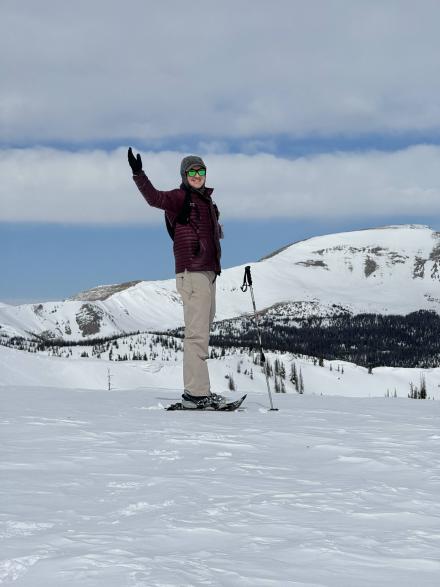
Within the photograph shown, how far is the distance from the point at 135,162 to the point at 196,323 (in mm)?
2444

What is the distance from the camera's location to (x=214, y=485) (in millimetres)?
4180

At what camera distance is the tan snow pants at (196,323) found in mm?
9406

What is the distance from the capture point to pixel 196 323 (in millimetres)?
9422

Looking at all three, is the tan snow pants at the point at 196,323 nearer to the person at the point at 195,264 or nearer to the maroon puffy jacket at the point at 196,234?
the person at the point at 195,264

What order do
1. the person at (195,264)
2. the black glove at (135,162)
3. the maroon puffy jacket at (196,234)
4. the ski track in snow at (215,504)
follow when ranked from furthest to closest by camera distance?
the person at (195,264)
the maroon puffy jacket at (196,234)
the black glove at (135,162)
the ski track in snow at (215,504)

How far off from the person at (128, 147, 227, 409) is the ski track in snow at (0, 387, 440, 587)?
217cm

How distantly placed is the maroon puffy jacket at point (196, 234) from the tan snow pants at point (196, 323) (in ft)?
0.51

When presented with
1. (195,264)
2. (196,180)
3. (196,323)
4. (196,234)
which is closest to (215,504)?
(196,323)

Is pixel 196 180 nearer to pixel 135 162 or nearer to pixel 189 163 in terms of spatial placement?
pixel 189 163

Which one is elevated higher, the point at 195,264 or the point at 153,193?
the point at 153,193

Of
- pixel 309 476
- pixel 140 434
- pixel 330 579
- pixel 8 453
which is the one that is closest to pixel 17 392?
pixel 140 434

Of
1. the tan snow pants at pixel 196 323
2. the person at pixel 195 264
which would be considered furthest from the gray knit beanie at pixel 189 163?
the tan snow pants at pixel 196 323

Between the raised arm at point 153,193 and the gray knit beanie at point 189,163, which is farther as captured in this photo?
the gray knit beanie at point 189,163

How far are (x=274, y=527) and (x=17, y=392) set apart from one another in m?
8.91
